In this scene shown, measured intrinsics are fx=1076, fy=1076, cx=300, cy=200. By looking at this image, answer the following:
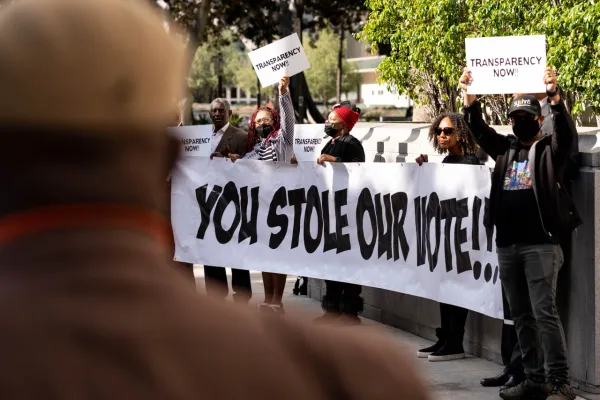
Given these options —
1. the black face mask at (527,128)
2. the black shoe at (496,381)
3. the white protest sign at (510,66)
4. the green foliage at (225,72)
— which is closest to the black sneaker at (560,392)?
the black shoe at (496,381)

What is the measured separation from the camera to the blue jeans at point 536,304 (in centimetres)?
604

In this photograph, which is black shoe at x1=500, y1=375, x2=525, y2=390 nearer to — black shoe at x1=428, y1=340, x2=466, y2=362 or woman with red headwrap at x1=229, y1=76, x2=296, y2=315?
black shoe at x1=428, y1=340, x2=466, y2=362

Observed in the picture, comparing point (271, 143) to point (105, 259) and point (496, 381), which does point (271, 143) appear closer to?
point (496, 381)

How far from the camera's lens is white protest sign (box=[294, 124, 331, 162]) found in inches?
347

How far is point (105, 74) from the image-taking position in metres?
1.08

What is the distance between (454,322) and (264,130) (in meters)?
2.66

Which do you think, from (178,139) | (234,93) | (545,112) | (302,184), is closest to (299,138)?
(302,184)

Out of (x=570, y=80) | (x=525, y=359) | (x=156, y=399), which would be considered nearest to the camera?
(x=156, y=399)

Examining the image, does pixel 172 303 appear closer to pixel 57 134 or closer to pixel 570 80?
pixel 57 134

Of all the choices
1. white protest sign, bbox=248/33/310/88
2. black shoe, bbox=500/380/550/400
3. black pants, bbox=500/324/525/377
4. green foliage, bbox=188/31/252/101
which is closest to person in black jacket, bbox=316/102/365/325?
white protest sign, bbox=248/33/310/88

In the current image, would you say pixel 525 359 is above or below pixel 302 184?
below

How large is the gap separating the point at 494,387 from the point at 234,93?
158233 mm

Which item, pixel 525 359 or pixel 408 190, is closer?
pixel 525 359

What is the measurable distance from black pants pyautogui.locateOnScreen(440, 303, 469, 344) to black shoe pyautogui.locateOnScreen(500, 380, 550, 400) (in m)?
1.10
